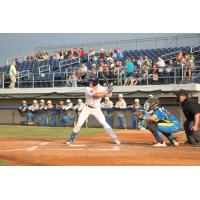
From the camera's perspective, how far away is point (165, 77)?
2395cm

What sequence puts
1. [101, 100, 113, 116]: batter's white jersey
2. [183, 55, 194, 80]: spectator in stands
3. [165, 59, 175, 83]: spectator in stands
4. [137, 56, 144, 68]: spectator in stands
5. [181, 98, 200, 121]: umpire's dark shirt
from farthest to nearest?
1. [137, 56, 144, 68]: spectator in stands
2. [165, 59, 175, 83]: spectator in stands
3. [101, 100, 113, 116]: batter's white jersey
4. [183, 55, 194, 80]: spectator in stands
5. [181, 98, 200, 121]: umpire's dark shirt

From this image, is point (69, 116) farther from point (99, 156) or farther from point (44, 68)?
point (99, 156)

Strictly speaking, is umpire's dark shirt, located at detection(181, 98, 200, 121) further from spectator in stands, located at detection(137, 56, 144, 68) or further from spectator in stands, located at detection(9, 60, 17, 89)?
spectator in stands, located at detection(9, 60, 17, 89)

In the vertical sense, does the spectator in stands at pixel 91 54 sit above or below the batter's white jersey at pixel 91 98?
above

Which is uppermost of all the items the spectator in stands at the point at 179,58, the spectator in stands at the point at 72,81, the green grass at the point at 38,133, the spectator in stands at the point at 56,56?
the spectator in stands at the point at 56,56

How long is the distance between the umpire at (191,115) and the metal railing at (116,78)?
10305mm

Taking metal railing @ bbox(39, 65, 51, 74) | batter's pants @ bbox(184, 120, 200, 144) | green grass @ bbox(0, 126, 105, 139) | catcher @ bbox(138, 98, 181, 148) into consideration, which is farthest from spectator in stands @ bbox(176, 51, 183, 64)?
catcher @ bbox(138, 98, 181, 148)

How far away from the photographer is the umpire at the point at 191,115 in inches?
460

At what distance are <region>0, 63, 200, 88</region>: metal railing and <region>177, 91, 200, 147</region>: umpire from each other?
10305mm

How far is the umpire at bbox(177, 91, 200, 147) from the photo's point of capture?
1167 centimetres

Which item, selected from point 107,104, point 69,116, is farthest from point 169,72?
point 69,116

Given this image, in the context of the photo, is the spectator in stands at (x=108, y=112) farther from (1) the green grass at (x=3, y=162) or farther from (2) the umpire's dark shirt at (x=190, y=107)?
(1) the green grass at (x=3, y=162)

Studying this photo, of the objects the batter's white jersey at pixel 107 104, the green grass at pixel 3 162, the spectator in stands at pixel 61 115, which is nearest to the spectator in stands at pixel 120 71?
the batter's white jersey at pixel 107 104

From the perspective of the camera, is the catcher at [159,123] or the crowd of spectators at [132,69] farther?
the crowd of spectators at [132,69]
